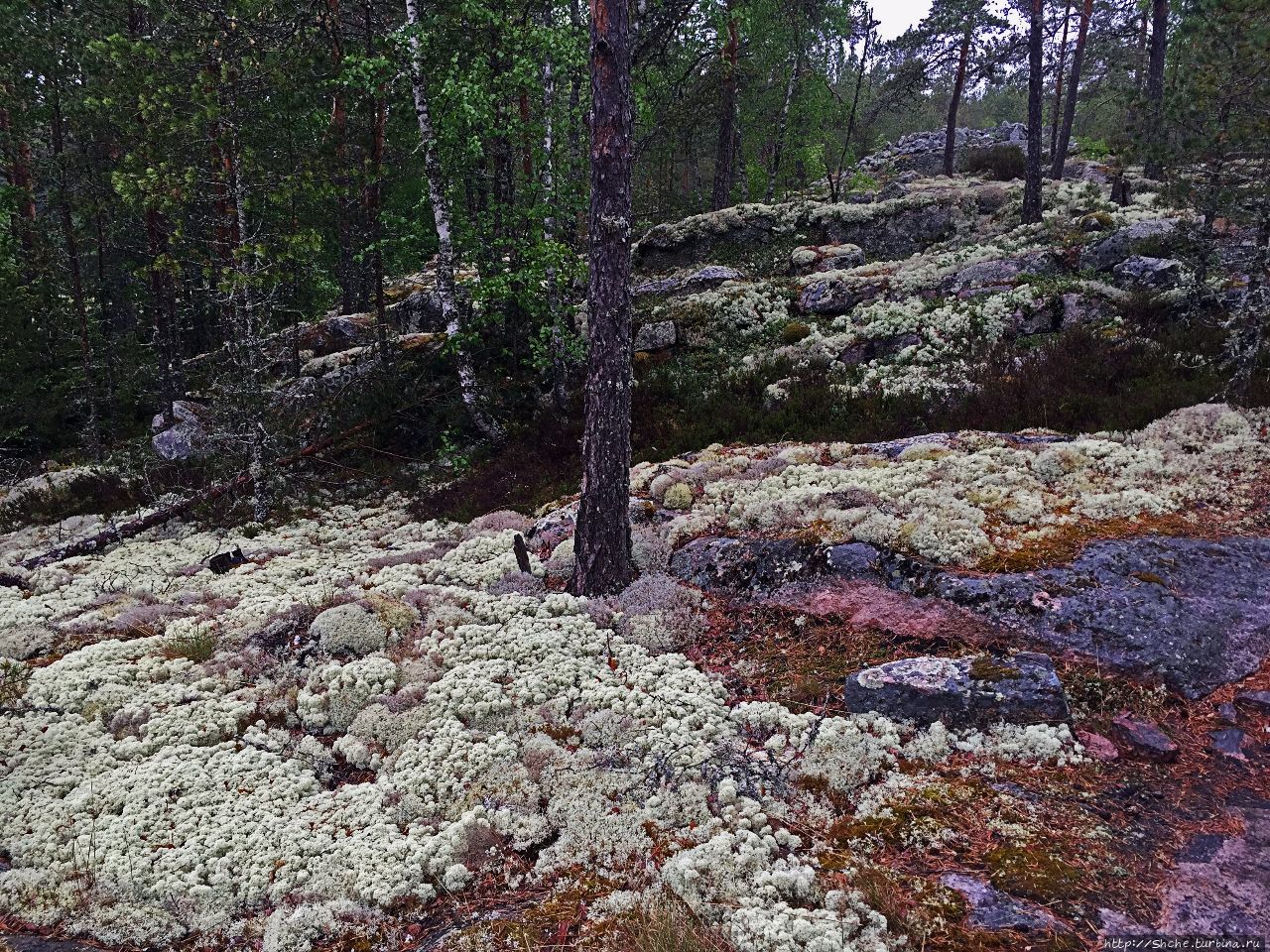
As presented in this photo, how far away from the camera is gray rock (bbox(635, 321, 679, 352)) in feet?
58.5

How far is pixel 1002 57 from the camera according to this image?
26.4 m

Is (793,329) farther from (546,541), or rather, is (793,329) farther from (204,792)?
(204,792)

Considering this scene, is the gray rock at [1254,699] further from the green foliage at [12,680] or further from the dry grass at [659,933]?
the green foliage at [12,680]

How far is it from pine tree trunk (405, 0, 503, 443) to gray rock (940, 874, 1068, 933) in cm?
1266

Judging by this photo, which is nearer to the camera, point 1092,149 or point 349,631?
point 349,631

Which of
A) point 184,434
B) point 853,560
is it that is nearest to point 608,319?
point 853,560

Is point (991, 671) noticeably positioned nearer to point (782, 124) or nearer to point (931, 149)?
point (782, 124)

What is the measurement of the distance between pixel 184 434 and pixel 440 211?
9876 mm

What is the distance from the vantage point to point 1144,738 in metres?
4.72

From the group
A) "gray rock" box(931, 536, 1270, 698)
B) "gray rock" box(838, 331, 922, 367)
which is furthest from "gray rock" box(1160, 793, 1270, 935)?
"gray rock" box(838, 331, 922, 367)

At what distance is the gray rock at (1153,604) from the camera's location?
17.7 feet

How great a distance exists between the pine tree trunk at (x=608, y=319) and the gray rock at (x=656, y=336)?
10464 mm

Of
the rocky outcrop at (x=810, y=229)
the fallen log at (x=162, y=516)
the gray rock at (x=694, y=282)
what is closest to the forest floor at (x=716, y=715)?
the fallen log at (x=162, y=516)

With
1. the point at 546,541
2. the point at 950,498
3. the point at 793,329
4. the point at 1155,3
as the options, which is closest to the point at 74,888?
the point at 546,541
